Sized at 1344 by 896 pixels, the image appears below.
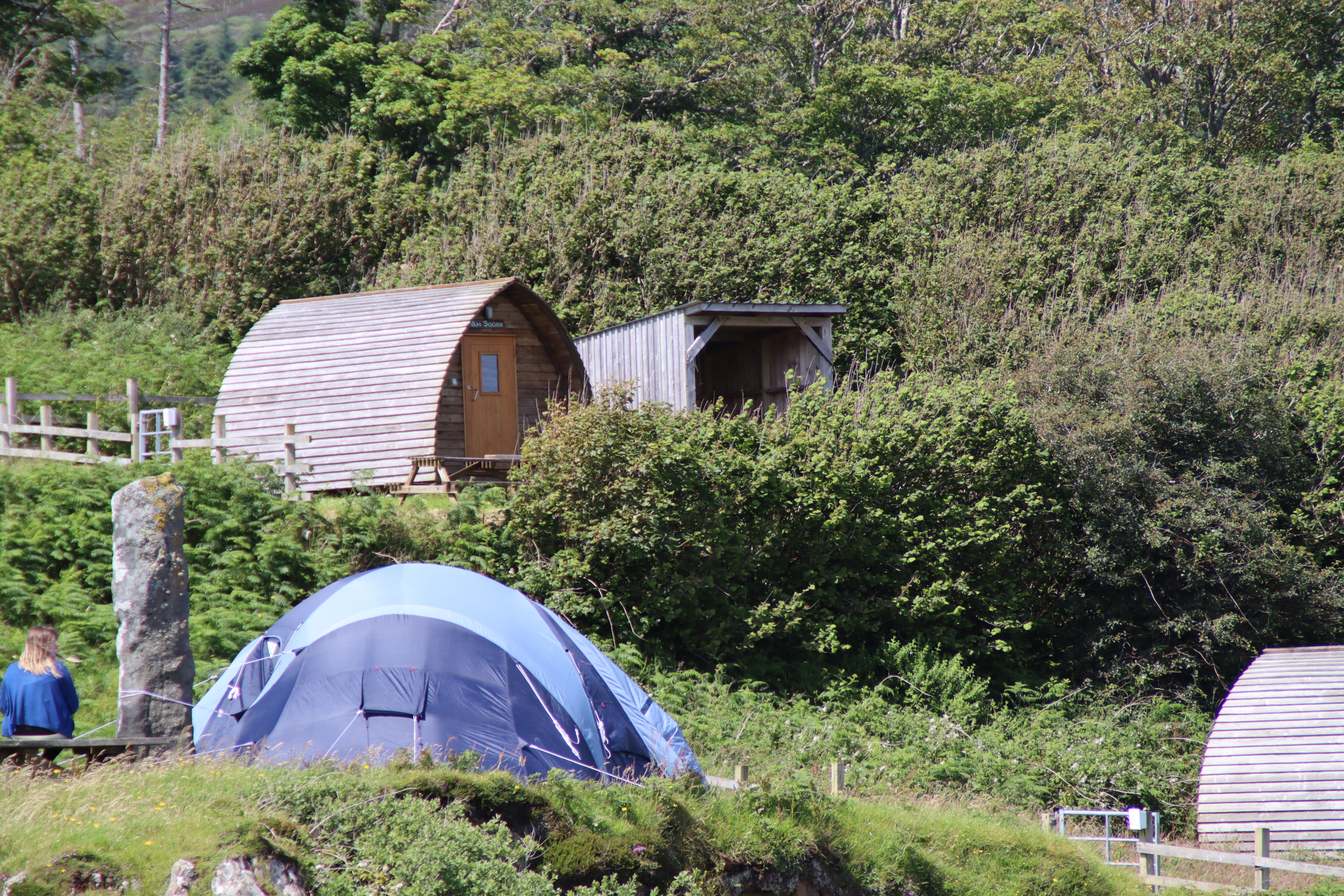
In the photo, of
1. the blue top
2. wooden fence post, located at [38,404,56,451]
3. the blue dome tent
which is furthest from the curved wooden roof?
the blue top

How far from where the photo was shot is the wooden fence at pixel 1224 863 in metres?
11.6

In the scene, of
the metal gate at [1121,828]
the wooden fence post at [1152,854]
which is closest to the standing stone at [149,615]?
the metal gate at [1121,828]

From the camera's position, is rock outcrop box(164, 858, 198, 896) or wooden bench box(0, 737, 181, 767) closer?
rock outcrop box(164, 858, 198, 896)

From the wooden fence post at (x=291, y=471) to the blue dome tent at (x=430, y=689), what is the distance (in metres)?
5.56

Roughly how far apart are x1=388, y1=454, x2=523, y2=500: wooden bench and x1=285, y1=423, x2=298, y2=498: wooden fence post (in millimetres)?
1712

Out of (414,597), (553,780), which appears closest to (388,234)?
(414,597)

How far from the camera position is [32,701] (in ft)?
24.6

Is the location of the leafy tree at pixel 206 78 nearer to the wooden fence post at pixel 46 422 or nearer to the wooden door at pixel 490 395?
the wooden fence post at pixel 46 422

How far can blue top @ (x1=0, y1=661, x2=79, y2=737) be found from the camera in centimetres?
748

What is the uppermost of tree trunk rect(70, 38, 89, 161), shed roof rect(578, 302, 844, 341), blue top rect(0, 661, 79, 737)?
tree trunk rect(70, 38, 89, 161)

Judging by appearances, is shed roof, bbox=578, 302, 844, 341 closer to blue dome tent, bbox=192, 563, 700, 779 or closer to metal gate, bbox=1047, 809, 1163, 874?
metal gate, bbox=1047, 809, 1163, 874

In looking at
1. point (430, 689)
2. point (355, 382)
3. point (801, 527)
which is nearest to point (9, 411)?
point (355, 382)

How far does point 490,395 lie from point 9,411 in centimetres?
793

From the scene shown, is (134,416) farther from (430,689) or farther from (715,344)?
(715,344)
